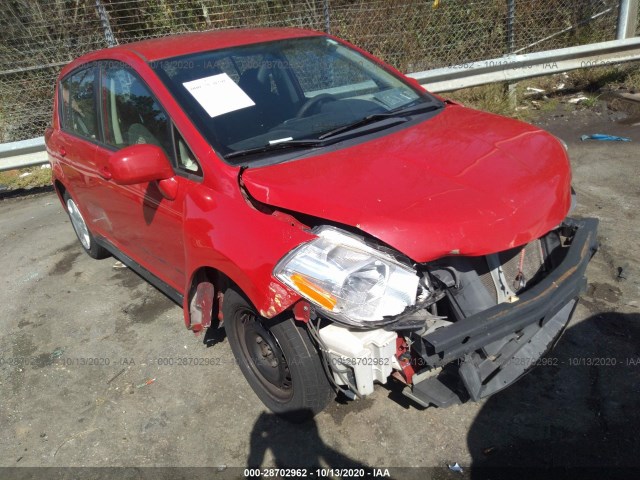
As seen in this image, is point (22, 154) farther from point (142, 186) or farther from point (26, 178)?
point (142, 186)

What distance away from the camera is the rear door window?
3.78 meters

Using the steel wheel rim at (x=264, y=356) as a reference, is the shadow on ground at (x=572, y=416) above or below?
below

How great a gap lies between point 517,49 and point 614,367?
6468 mm

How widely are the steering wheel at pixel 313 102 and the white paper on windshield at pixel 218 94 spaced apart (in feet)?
0.93

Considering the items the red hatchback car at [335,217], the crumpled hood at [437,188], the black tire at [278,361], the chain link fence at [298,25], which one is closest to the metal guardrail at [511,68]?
the chain link fence at [298,25]

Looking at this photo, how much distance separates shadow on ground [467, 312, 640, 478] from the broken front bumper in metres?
0.37

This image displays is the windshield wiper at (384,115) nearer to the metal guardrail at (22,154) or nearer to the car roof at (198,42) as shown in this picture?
the car roof at (198,42)

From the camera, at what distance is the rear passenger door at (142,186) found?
290cm

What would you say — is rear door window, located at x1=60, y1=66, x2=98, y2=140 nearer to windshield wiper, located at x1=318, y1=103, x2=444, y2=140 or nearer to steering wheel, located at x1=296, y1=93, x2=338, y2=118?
steering wheel, located at x1=296, y1=93, x2=338, y2=118

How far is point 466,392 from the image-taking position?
2248mm

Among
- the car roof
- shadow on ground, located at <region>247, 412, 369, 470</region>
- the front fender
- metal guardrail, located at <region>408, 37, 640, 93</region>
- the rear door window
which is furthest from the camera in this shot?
metal guardrail, located at <region>408, 37, 640, 93</region>

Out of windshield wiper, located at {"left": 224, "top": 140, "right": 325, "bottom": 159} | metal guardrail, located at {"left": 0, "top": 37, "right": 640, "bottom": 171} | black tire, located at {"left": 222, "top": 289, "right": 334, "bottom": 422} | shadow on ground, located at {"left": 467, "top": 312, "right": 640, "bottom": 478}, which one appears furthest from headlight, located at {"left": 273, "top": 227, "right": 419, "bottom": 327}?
metal guardrail, located at {"left": 0, "top": 37, "right": 640, "bottom": 171}

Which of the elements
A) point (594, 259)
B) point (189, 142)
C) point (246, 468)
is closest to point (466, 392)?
point (246, 468)

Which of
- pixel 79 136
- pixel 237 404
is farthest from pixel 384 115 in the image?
pixel 79 136
